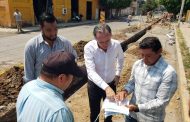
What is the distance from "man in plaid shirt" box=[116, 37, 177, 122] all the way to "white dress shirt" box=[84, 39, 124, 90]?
0.86 metres

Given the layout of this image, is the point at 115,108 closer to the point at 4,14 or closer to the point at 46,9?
the point at 4,14

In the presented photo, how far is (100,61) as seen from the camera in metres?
4.30

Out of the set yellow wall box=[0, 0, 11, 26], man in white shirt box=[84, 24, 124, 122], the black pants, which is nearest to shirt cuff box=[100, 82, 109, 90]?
man in white shirt box=[84, 24, 124, 122]

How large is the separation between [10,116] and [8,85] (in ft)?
5.98

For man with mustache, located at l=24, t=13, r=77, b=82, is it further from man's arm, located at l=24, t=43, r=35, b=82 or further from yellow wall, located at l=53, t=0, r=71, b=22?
yellow wall, located at l=53, t=0, r=71, b=22

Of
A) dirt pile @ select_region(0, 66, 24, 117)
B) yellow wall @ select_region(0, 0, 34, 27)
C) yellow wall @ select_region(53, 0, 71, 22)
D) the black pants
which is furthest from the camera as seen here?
yellow wall @ select_region(53, 0, 71, 22)

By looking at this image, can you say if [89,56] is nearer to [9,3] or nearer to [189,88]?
[189,88]

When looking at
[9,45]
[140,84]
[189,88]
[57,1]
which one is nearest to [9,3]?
[57,1]

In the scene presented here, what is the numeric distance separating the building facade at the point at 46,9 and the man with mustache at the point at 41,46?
43.1ft

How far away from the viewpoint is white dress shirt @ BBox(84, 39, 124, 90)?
423 cm

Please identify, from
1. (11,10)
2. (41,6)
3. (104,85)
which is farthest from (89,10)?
(104,85)

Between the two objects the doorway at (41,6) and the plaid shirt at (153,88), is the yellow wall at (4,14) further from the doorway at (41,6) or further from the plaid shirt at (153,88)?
the plaid shirt at (153,88)

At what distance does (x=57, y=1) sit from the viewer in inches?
1293

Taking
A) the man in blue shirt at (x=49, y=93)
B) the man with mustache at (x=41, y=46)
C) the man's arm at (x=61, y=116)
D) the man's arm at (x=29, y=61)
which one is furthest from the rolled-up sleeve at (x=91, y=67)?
the man's arm at (x=61, y=116)
